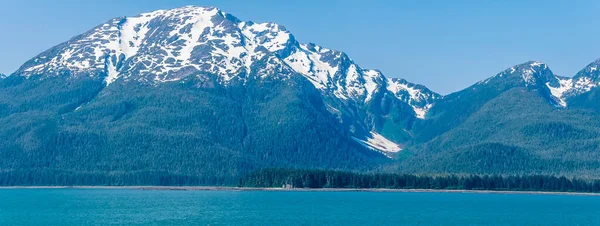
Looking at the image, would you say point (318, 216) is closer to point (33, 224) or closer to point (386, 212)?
point (386, 212)

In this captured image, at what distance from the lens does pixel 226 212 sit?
18500 centimetres

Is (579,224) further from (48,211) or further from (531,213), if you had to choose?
(48,211)

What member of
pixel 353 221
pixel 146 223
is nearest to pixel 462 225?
pixel 353 221

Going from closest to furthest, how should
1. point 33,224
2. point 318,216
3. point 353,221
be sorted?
point 33,224
point 353,221
point 318,216

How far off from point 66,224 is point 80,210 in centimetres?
3832

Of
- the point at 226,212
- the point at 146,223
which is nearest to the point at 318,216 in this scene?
the point at 226,212

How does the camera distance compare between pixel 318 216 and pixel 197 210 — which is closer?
pixel 318 216

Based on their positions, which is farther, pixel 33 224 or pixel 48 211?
pixel 48 211

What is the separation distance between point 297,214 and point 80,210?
156ft

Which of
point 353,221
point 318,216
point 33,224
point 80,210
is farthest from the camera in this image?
point 80,210

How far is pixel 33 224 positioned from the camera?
151m

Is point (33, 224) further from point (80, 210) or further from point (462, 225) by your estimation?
point (462, 225)

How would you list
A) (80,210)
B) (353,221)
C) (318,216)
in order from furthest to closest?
1. (80,210)
2. (318,216)
3. (353,221)

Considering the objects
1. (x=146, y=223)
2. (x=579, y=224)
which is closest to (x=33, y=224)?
(x=146, y=223)
